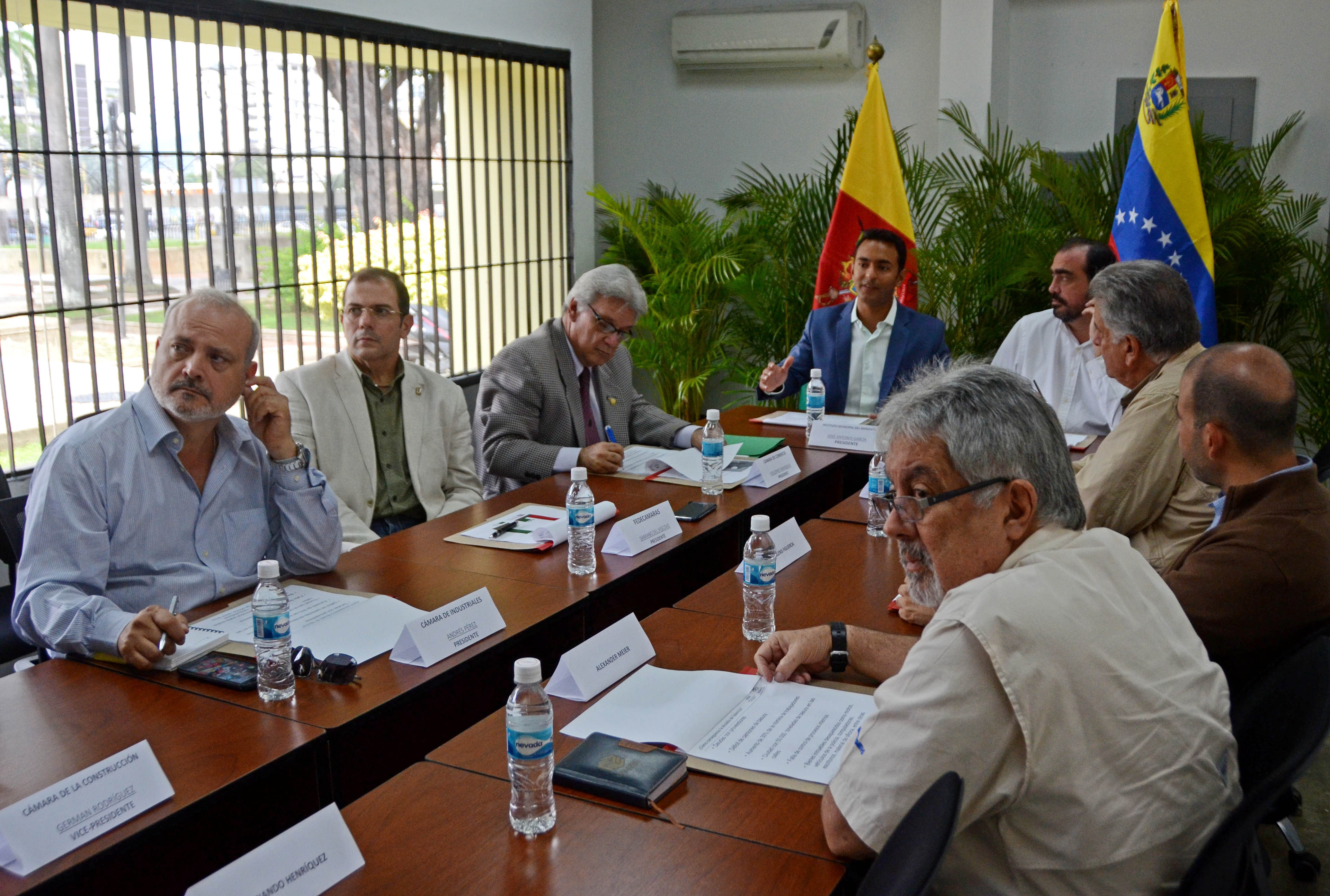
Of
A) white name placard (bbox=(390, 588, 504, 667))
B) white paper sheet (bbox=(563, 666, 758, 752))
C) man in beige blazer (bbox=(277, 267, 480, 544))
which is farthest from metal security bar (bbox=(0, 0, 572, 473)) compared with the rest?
white paper sheet (bbox=(563, 666, 758, 752))

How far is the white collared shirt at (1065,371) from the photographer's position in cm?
425

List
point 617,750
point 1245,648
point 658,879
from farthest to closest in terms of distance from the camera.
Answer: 1. point 1245,648
2. point 617,750
3. point 658,879

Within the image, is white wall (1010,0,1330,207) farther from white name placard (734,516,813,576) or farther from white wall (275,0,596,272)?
white name placard (734,516,813,576)

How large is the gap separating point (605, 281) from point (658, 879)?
247cm

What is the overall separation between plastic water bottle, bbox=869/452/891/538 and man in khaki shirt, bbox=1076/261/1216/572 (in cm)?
47

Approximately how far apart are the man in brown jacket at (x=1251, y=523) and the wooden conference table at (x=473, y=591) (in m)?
1.17

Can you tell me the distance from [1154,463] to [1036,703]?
151 cm

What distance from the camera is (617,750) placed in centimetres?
155

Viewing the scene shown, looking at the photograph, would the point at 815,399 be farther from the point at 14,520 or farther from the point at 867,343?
the point at 14,520

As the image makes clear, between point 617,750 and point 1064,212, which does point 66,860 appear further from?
point 1064,212

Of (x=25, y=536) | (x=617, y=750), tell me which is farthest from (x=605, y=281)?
(x=617, y=750)

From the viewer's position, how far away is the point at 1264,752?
1410 mm

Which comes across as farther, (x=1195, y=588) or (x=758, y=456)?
(x=758, y=456)

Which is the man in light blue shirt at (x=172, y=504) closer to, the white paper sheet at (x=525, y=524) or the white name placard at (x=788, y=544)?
the white paper sheet at (x=525, y=524)
